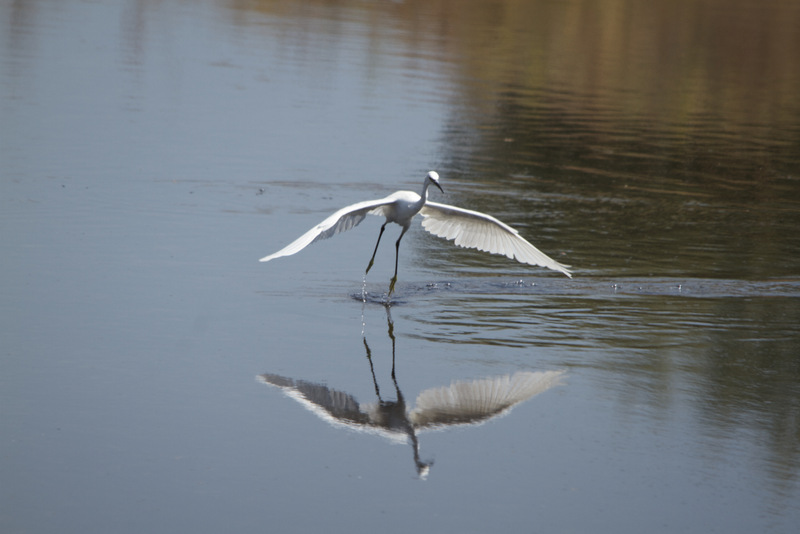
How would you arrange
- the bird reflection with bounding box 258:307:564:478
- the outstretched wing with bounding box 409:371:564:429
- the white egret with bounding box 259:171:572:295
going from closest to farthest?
the bird reflection with bounding box 258:307:564:478 < the outstretched wing with bounding box 409:371:564:429 < the white egret with bounding box 259:171:572:295

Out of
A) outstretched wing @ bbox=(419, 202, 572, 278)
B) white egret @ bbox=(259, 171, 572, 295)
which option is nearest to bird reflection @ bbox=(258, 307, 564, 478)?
white egret @ bbox=(259, 171, 572, 295)

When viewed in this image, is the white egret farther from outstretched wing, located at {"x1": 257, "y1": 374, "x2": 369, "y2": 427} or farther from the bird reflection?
outstretched wing, located at {"x1": 257, "y1": 374, "x2": 369, "y2": 427}

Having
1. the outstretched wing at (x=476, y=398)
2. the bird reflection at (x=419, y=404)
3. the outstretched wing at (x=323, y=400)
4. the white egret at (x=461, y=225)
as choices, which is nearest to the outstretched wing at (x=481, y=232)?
the white egret at (x=461, y=225)

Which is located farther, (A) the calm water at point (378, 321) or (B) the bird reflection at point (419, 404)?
(B) the bird reflection at point (419, 404)

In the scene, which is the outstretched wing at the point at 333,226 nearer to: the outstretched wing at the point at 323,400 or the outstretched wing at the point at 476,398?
the outstretched wing at the point at 323,400

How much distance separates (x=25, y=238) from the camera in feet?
35.1

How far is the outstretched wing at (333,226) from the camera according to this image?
8.26 metres

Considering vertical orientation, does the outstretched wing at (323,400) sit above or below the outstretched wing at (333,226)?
below

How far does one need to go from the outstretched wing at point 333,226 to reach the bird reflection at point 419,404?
3.55ft

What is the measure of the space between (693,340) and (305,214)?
5.36 m

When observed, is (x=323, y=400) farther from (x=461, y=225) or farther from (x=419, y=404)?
→ (x=461, y=225)

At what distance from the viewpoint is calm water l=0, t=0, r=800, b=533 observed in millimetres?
5996

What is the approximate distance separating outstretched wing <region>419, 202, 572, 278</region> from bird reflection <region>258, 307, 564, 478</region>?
2368mm

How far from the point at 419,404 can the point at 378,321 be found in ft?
6.46
